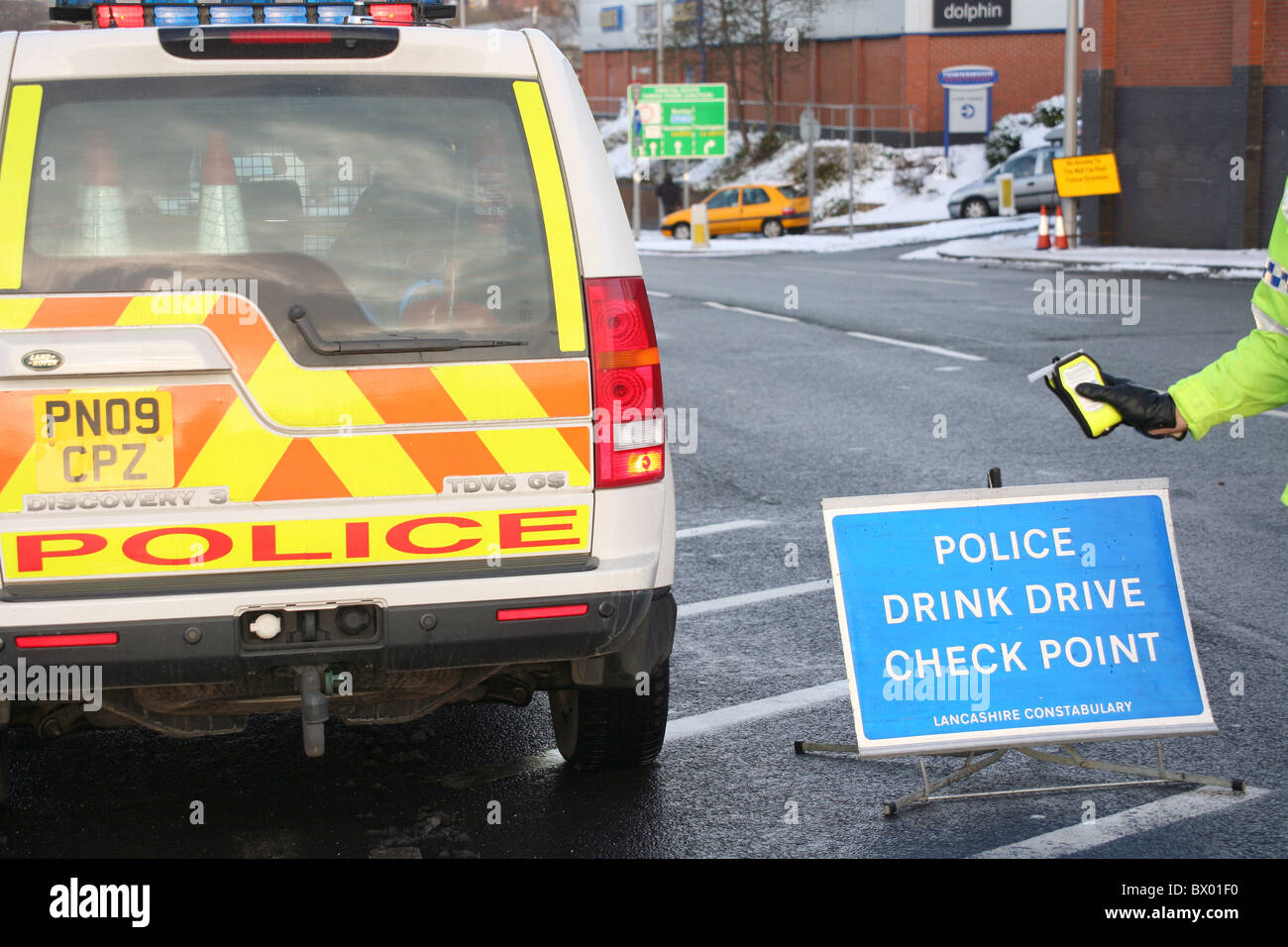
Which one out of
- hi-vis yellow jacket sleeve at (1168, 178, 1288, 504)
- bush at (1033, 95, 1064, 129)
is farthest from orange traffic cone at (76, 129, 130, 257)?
bush at (1033, 95, 1064, 129)

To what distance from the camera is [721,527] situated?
823 cm

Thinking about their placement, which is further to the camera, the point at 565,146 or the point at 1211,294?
the point at 1211,294

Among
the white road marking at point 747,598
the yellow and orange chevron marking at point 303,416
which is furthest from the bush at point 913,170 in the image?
the yellow and orange chevron marking at point 303,416

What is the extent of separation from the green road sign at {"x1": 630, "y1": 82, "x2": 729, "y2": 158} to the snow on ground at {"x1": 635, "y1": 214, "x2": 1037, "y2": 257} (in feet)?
20.8

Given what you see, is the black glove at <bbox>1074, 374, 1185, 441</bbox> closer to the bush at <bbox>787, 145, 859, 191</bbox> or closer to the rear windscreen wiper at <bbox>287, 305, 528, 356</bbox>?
the rear windscreen wiper at <bbox>287, 305, 528, 356</bbox>

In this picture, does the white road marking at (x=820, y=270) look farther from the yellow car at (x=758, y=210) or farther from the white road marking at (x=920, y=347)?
the yellow car at (x=758, y=210)

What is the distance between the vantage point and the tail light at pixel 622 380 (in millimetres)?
3959

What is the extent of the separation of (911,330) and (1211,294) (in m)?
5.75

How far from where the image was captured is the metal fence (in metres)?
51.8

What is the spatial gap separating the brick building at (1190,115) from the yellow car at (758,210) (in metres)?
14.0
